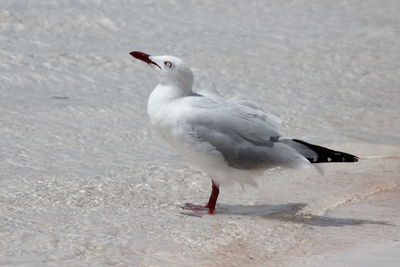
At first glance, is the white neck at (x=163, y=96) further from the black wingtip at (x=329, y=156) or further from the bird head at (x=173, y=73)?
the black wingtip at (x=329, y=156)

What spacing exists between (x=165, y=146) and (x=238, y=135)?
1234mm

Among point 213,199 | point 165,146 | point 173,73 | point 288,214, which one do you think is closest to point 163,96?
point 173,73

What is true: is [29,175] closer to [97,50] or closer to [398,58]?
[97,50]

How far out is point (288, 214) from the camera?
4.73m

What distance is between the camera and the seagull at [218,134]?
14.9 ft

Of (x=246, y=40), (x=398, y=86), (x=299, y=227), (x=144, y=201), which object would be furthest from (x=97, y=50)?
(x=299, y=227)

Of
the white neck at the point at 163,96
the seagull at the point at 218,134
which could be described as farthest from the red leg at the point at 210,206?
the white neck at the point at 163,96

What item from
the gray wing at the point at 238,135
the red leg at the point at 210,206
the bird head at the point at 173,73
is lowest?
the red leg at the point at 210,206

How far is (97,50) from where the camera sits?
24.8 feet

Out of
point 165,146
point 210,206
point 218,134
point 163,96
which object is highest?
point 163,96

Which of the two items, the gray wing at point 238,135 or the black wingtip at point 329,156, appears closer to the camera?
the gray wing at point 238,135

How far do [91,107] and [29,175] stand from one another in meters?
1.38

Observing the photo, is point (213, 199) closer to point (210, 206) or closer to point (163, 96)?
point (210, 206)

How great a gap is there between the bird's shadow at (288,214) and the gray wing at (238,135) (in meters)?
0.24
